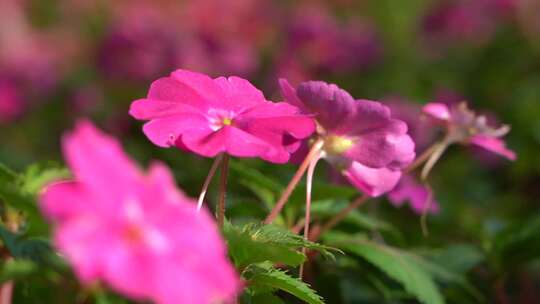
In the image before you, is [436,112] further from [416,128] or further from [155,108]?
[416,128]

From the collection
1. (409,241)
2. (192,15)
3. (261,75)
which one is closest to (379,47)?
(261,75)

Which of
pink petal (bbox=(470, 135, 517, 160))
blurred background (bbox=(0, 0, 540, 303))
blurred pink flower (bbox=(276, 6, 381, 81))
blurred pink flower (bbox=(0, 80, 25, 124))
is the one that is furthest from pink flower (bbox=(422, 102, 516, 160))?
blurred pink flower (bbox=(0, 80, 25, 124))

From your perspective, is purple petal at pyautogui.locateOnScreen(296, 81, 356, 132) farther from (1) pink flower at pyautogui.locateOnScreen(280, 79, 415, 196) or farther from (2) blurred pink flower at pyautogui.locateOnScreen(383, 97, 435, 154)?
Result: (2) blurred pink flower at pyautogui.locateOnScreen(383, 97, 435, 154)

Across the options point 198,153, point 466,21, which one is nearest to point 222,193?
point 198,153

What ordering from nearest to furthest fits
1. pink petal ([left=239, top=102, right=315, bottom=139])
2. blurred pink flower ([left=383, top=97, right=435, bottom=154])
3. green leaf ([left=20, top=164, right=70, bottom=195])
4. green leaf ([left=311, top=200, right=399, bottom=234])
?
pink petal ([left=239, top=102, right=315, bottom=139]), green leaf ([left=20, top=164, right=70, bottom=195]), green leaf ([left=311, top=200, right=399, bottom=234]), blurred pink flower ([left=383, top=97, right=435, bottom=154])

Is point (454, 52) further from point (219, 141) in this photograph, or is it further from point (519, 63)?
point (219, 141)

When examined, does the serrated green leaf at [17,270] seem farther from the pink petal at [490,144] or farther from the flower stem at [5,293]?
the pink petal at [490,144]
